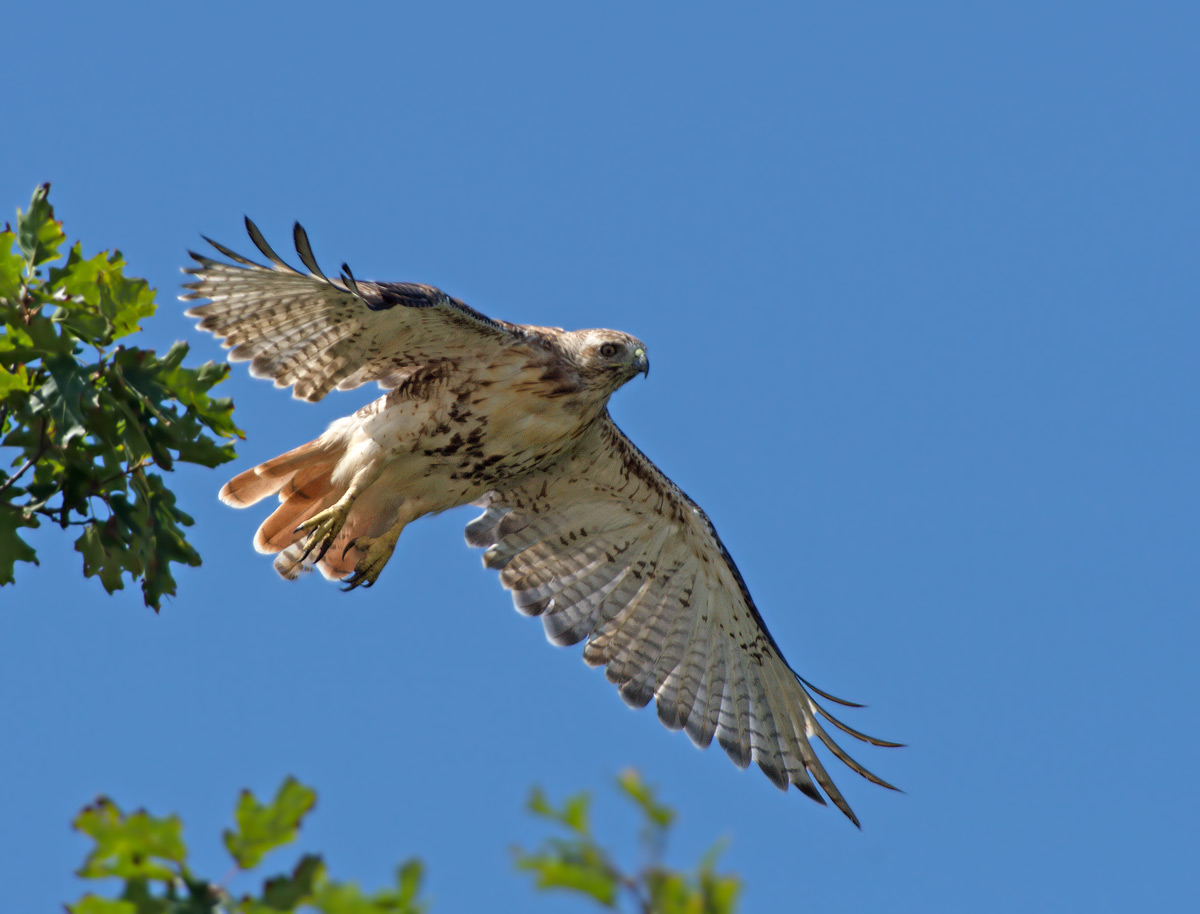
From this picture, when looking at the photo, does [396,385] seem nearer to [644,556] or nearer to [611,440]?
[611,440]

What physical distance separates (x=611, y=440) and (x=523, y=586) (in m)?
1.55

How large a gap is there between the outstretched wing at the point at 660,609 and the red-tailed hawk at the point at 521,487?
0.04 ft

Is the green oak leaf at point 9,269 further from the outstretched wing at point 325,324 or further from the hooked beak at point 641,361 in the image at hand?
the hooked beak at point 641,361

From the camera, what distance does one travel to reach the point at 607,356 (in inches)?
352

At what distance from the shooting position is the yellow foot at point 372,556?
927 cm

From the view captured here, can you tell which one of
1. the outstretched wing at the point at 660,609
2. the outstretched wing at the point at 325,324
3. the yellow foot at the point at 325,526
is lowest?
the yellow foot at the point at 325,526

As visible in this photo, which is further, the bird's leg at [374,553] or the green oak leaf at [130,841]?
the bird's leg at [374,553]

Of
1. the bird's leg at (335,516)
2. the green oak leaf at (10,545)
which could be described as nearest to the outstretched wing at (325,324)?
the bird's leg at (335,516)

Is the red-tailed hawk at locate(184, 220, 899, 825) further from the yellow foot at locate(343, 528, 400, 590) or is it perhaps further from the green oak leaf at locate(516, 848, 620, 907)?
the green oak leaf at locate(516, 848, 620, 907)

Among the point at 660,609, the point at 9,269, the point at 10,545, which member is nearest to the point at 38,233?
the point at 9,269

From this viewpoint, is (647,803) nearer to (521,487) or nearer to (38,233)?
(38,233)

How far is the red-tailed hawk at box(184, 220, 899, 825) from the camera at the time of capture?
8328mm

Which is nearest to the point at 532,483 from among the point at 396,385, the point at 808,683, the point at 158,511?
the point at 396,385

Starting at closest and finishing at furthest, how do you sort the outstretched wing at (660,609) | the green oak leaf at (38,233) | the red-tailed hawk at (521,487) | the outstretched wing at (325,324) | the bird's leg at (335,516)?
the green oak leaf at (38,233), the outstretched wing at (325,324), the red-tailed hawk at (521,487), the bird's leg at (335,516), the outstretched wing at (660,609)
